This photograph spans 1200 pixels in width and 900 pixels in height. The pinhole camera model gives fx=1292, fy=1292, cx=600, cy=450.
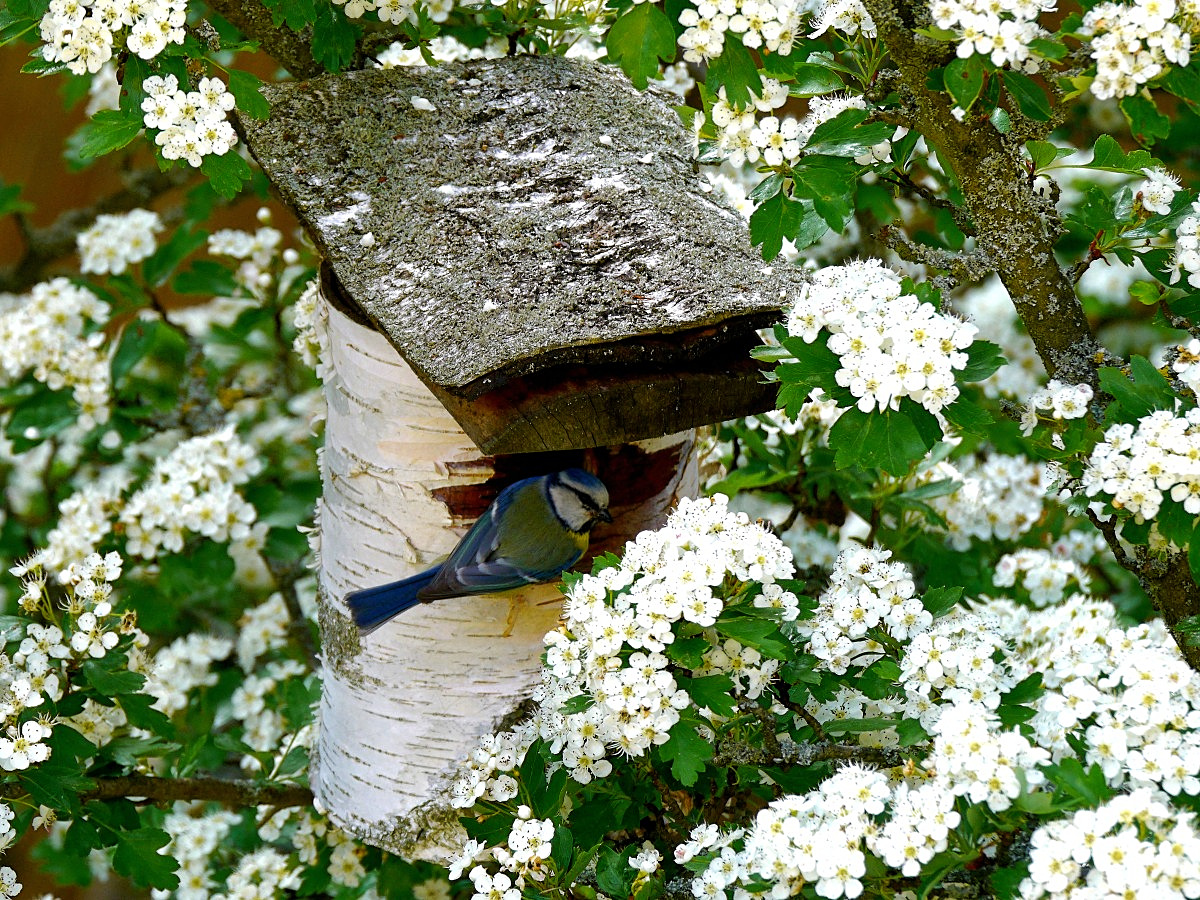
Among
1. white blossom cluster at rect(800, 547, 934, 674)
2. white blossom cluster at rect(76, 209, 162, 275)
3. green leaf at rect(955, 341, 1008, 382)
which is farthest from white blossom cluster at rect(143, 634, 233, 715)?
green leaf at rect(955, 341, 1008, 382)

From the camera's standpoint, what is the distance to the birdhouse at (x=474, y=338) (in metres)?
1.86

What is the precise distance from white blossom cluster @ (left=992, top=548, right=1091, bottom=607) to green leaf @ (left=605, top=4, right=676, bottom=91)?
4.88 ft

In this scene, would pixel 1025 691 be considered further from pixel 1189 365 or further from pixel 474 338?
pixel 474 338

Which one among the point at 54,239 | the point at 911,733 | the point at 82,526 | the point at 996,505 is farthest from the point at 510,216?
the point at 54,239

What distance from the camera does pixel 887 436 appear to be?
1.65m

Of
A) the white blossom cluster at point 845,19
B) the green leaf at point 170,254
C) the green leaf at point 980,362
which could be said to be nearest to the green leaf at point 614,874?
the green leaf at point 980,362

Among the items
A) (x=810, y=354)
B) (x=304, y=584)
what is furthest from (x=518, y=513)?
(x=304, y=584)

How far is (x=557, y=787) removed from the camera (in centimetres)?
189

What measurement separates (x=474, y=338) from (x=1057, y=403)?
2.70 ft

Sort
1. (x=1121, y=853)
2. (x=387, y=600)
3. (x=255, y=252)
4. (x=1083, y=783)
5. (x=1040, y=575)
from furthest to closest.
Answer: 1. (x=255, y=252)
2. (x=1040, y=575)
3. (x=387, y=600)
4. (x=1083, y=783)
5. (x=1121, y=853)

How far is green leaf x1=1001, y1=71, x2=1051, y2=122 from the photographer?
176cm

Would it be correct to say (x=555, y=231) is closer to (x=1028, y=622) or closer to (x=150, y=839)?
(x=1028, y=622)

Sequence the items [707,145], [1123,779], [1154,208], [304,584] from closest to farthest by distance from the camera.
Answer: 1. [1123,779]
2. [1154,208]
3. [707,145]
4. [304,584]

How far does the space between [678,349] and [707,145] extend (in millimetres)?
355
